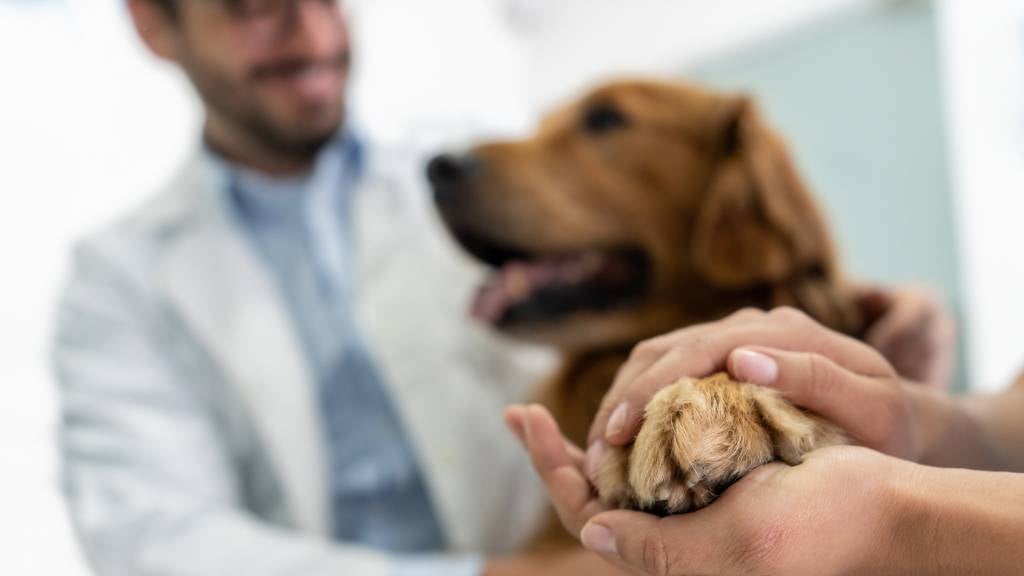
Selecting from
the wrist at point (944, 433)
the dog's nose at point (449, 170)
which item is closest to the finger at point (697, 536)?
the wrist at point (944, 433)

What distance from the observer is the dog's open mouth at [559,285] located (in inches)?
31.9

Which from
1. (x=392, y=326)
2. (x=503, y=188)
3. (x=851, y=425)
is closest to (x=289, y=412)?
(x=392, y=326)

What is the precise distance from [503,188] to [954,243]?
0.82 metres

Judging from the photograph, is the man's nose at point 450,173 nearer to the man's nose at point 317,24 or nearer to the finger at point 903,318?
the man's nose at point 317,24

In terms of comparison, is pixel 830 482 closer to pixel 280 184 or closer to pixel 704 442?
pixel 704 442

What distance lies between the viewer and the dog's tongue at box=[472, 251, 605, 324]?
0.85 meters

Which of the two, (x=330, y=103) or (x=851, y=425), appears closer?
(x=851, y=425)

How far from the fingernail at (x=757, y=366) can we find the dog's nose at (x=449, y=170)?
62cm

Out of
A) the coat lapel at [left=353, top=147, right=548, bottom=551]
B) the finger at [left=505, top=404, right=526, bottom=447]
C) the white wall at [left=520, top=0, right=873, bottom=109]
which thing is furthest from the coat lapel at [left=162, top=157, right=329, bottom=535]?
the white wall at [left=520, top=0, right=873, bottom=109]

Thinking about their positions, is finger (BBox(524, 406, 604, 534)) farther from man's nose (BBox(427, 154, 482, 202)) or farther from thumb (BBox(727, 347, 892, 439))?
man's nose (BBox(427, 154, 482, 202))

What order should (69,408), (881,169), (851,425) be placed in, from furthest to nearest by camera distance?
(881,169), (69,408), (851,425)

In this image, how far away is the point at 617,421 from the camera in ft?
1.36

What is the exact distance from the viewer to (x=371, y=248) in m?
0.99

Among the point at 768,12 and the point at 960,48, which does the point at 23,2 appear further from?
the point at 768,12
